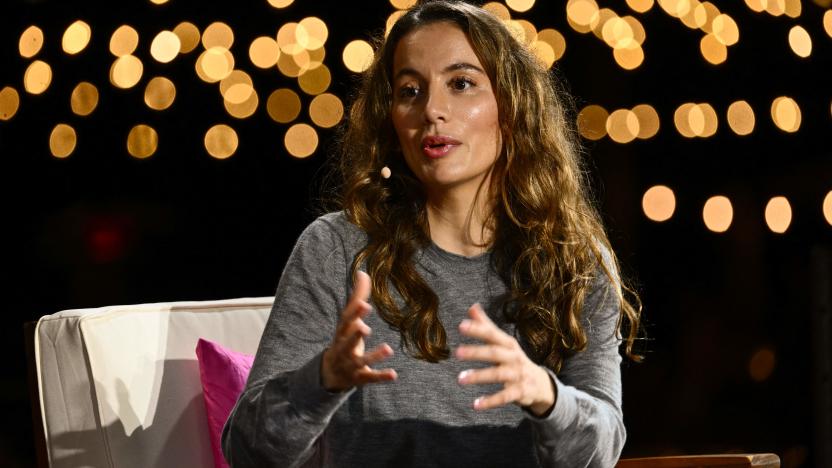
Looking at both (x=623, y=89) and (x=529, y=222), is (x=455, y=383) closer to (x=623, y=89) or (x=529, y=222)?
(x=529, y=222)

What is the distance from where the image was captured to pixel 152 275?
11.5 ft

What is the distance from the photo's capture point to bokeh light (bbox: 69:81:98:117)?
3201 mm

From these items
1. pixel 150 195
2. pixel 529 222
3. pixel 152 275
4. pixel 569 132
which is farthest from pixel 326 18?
pixel 529 222

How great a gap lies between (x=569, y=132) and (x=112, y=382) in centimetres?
97

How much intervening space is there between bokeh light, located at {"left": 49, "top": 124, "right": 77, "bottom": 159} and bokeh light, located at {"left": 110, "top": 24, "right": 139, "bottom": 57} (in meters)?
0.28

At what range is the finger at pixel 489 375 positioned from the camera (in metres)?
1.16

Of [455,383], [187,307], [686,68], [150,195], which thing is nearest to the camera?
[455,383]

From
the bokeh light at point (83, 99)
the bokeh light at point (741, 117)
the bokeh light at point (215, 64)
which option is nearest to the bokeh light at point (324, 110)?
the bokeh light at point (215, 64)

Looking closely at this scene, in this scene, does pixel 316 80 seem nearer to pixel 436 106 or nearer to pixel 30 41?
pixel 30 41

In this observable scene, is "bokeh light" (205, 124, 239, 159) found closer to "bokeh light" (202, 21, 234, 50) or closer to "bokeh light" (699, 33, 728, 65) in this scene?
"bokeh light" (202, 21, 234, 50)

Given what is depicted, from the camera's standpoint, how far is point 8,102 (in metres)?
3.17

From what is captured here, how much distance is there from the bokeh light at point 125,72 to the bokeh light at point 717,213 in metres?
2.07

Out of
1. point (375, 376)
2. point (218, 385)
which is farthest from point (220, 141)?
point (375, 376)

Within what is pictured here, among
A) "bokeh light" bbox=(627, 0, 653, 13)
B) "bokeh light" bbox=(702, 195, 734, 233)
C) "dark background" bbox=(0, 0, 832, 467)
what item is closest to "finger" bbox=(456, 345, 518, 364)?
"dark background" bbox=(0, 0, 832, 467)
